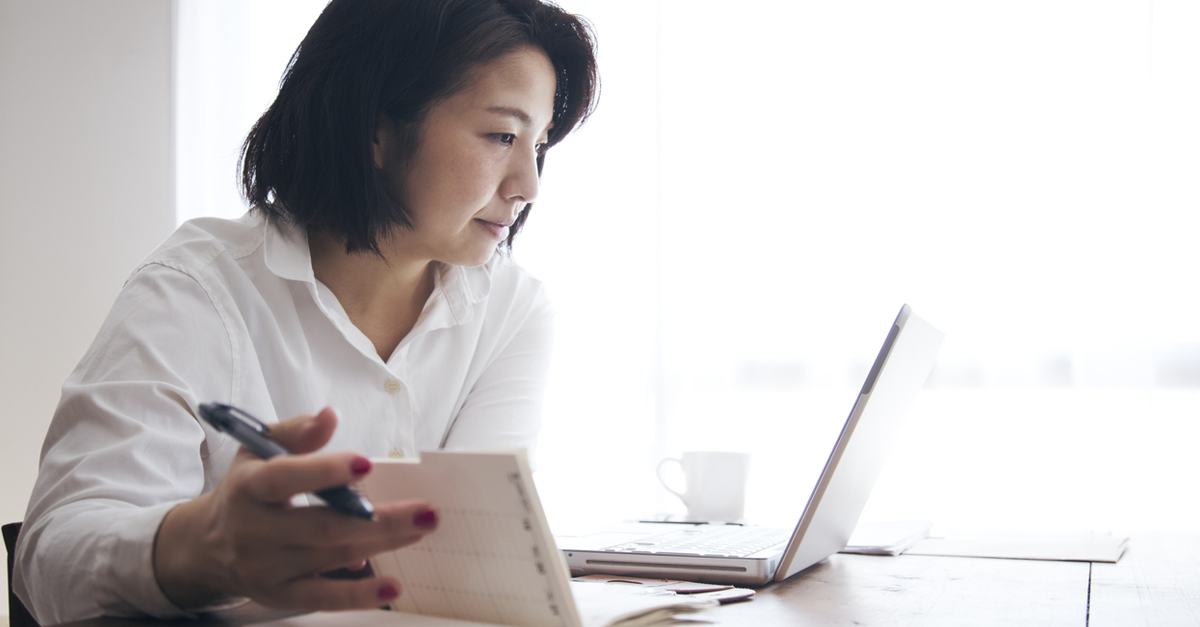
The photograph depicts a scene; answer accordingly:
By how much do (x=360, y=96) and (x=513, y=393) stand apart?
1.50ft

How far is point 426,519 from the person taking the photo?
419mm

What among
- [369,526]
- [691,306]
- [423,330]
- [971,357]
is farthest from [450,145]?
[971,357]

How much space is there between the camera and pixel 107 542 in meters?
0.54

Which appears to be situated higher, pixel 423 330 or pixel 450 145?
pixel 450 145

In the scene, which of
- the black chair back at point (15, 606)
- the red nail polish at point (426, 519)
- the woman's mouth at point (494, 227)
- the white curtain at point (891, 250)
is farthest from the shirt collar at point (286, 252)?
the white curtain at point (891, 250)

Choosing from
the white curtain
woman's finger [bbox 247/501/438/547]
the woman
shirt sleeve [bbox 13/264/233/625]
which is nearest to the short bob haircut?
the woman

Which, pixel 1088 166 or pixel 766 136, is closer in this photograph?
pixel 1088 166

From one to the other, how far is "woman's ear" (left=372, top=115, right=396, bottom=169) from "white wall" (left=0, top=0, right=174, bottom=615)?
1.86 m

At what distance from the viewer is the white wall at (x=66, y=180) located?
98.6 inches

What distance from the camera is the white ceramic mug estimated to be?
1.23m

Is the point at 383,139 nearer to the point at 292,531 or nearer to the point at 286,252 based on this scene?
the point at 286,252

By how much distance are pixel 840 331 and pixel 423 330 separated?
1.22m

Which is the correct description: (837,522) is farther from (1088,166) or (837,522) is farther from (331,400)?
(1088,166)

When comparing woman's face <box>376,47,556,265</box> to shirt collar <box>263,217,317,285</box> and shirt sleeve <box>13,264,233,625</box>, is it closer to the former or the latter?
shirt collar <box>263,217,317,285</box>
